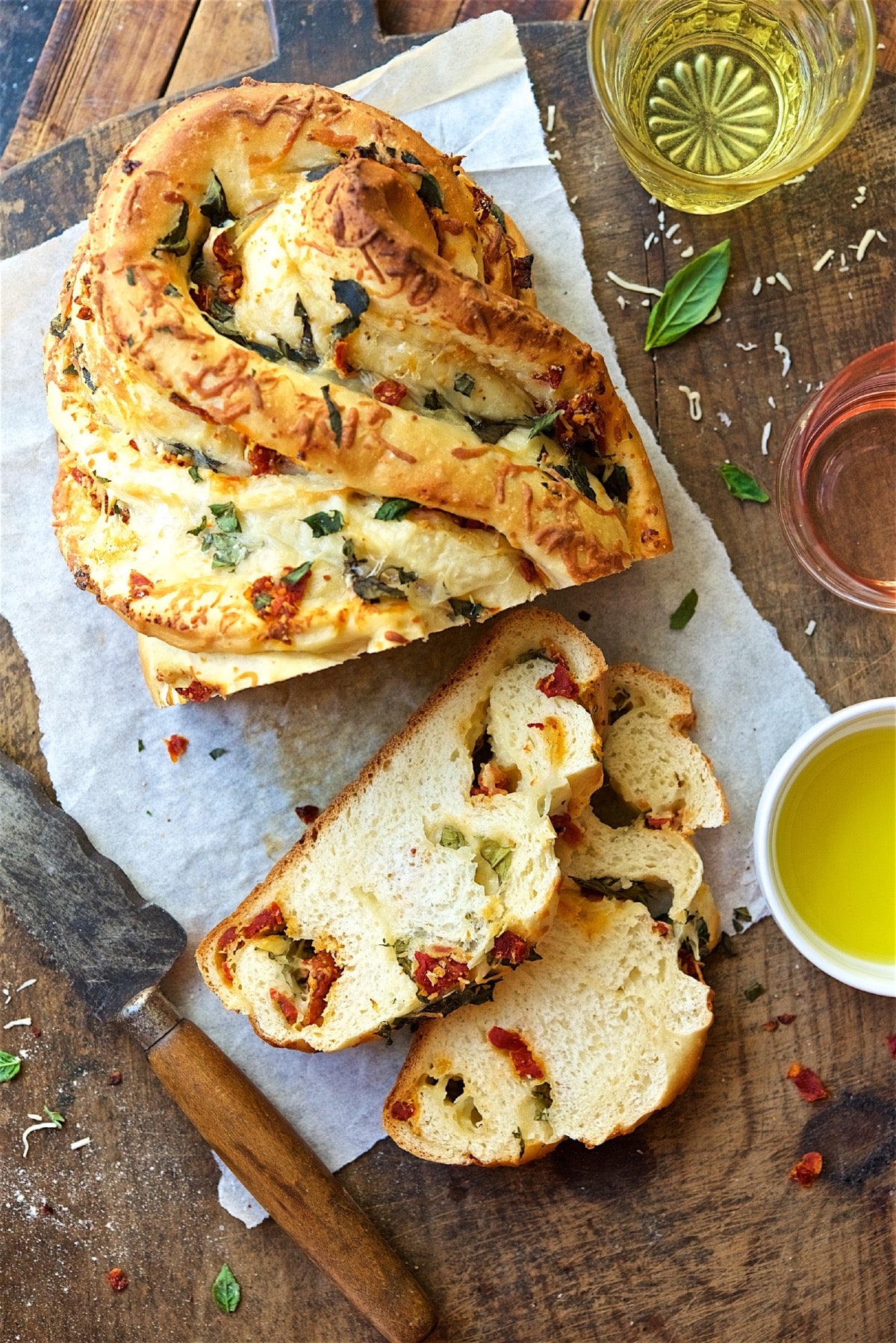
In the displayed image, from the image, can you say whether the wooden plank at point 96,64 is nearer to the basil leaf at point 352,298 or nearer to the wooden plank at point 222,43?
the wooden plank at point 222,43

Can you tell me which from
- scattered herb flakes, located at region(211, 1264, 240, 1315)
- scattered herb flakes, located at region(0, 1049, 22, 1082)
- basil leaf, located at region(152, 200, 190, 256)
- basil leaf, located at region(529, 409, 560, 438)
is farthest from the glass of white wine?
scattered herb flakes, located at region(211, 1264, 240, 1315)

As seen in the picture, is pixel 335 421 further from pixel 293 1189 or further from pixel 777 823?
pixel 293 1189

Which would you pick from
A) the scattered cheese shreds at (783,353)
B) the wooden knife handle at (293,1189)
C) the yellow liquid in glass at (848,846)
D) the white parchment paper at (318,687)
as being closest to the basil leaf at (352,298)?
the white parchment paper at (318,687)

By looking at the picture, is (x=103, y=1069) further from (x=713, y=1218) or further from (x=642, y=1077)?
(x=713, y=1218)

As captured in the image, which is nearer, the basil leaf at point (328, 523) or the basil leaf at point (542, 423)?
the basil leaf at point (328, 523)

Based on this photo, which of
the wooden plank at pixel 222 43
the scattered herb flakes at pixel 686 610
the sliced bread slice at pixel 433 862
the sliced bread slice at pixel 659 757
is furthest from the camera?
the wooden plank at pixel 222 43

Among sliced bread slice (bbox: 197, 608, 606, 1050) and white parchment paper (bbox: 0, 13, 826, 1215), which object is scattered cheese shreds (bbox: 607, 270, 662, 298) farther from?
sliced bread slice (bbox: 197, 608, 606, 1050)

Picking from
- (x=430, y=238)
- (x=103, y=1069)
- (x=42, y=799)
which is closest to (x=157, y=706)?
(x=42, y=799)

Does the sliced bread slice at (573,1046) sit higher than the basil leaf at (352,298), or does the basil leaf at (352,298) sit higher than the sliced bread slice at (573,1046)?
the basil leaf at (352,298)
